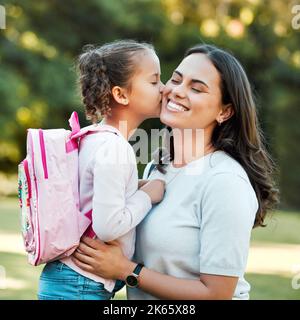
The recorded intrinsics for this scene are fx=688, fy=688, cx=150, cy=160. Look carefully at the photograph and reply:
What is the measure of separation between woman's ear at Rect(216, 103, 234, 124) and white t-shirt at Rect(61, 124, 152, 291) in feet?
1.38

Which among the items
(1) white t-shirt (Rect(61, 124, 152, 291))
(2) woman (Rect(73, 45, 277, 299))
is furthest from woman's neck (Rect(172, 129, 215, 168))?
(1) white t-shirt (Rect(61, 124, 152, 291))

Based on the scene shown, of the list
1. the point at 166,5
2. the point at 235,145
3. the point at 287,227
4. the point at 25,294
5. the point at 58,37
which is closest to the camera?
the point at 235,145

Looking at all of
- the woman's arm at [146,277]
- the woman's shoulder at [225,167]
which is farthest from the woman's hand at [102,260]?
the woman's shoulder at [225,167]

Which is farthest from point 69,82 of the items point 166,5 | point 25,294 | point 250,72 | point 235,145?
point 235,145

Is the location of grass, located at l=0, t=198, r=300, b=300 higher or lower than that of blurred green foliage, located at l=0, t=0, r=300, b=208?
higher

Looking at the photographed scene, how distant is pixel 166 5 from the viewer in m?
22.2

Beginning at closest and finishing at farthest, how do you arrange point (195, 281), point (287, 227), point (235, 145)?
point (195, 281), point (235, 145), point (287, 227)

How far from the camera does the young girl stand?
246cm

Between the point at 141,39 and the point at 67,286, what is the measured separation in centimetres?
1851

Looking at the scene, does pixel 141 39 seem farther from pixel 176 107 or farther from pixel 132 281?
pixel 132 281

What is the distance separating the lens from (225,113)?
9.10 ft

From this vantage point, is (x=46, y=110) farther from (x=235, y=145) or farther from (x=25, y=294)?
(x=235, y=145)

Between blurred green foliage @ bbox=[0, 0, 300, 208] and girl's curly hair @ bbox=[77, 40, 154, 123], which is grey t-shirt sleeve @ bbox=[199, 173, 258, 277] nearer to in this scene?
girl's curly hair @ bbox=[77, 40, 154, 123]
